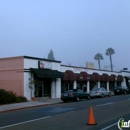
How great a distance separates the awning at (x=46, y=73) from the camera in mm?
29356

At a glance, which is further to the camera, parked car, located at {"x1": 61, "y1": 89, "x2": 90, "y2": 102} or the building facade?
the building facade

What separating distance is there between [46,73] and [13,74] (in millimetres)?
3852

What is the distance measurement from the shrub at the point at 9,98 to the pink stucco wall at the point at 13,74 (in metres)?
1.04

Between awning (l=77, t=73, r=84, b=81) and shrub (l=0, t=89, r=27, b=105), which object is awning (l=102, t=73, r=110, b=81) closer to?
awning (l=77, t=73, r=84, b=81)

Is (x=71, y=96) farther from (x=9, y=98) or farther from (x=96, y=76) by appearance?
(x=96, y=76)

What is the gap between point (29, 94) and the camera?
29.4 meters

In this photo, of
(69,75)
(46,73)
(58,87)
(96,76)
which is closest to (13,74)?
(46,73)

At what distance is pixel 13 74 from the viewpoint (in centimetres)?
2973

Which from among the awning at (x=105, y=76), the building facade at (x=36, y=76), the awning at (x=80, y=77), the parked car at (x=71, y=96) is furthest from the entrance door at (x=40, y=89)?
the awning at (x=105, y=76)

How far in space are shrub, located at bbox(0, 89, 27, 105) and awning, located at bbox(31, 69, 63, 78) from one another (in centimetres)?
321

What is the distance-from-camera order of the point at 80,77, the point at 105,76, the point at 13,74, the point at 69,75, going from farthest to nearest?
the point at 105,76 → the point at 80,77 → the point at 69,75 → the point at 13,74

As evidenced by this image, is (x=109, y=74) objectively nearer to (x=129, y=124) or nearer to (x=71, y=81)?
(x=71, y=81)

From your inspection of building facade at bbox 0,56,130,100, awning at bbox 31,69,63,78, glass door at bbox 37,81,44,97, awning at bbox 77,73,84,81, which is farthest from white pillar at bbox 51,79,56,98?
awning at bbox 77,73,84,81

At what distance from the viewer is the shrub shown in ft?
85.0
